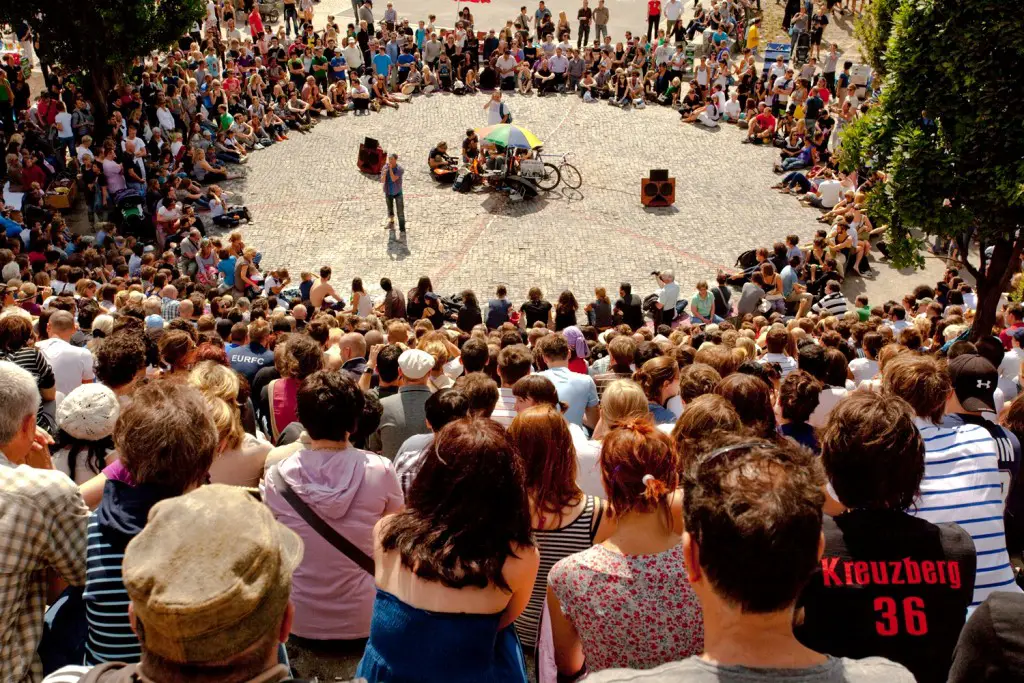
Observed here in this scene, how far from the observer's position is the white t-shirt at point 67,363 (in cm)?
707

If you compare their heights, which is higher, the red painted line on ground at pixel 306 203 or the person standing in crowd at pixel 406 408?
the person standing in crowd at pixel 406 408

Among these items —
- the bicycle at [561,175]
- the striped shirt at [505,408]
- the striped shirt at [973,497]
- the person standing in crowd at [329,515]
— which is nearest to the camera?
the striped shirt at [973,497]

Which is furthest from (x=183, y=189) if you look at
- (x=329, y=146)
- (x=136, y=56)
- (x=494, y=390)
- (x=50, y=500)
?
(x=50, y=500)

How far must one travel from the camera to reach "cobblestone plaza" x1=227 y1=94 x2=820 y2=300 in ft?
52.0

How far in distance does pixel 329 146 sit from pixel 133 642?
1880 centimetres

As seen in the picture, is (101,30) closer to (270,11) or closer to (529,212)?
(529,212)

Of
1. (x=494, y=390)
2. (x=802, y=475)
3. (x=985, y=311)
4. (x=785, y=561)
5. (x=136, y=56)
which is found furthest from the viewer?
(x=136, y=56)

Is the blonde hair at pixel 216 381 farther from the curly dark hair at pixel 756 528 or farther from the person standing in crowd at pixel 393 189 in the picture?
the person standing in crowd at pixel 393 189

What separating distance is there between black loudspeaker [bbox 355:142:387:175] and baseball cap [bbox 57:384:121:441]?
604 inches

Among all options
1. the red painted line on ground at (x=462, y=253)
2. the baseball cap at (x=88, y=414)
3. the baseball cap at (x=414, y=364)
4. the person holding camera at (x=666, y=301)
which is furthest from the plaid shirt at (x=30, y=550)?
the red painted line on ground at (x=462, y=253)

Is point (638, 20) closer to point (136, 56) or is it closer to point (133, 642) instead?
point (136, 56)

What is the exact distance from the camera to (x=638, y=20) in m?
30.3

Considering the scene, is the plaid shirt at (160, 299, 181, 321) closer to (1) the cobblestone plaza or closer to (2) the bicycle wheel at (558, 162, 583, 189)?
(1) the cobblestone plaza

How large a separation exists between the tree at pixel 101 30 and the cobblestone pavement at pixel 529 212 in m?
3.13
